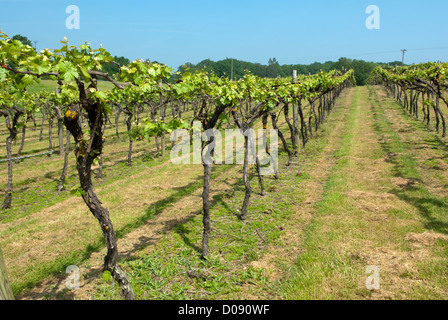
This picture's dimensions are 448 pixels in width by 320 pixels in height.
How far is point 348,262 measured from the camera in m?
5.33

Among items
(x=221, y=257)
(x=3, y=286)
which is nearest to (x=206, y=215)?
(x=221, y=257)

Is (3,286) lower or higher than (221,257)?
higher

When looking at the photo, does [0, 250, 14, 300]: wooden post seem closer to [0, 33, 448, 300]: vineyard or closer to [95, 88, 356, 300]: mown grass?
[0, 33, 448, 300]: vineyard

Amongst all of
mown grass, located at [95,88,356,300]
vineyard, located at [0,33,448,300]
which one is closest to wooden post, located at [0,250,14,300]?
vineyard, located at [0,33,448,300]

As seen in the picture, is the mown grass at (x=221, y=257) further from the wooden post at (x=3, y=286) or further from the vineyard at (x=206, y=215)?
the wooden post at (x=3, y=286)

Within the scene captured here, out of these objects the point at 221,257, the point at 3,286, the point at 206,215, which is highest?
the point at 3,286

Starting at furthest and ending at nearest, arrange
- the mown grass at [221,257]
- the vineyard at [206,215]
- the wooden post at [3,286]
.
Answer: the mown grass at [221,257] < the vineyard at [206,215] < the wooden post at [3,286]

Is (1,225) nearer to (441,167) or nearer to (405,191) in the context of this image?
(405,191)

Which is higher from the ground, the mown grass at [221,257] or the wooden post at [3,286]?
the wooden post at [3,286]

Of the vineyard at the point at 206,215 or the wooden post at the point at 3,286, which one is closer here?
the wooden post at the point at 3,286

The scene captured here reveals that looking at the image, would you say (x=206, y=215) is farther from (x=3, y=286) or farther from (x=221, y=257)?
(x=3, y=286)

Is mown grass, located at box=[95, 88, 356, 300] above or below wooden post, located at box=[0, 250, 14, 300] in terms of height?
below

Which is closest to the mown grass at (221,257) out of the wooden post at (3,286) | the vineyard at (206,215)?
the vineyard at (206,215)

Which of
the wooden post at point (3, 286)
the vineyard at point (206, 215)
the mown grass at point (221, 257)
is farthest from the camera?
the mown grass at point (221, 257)
